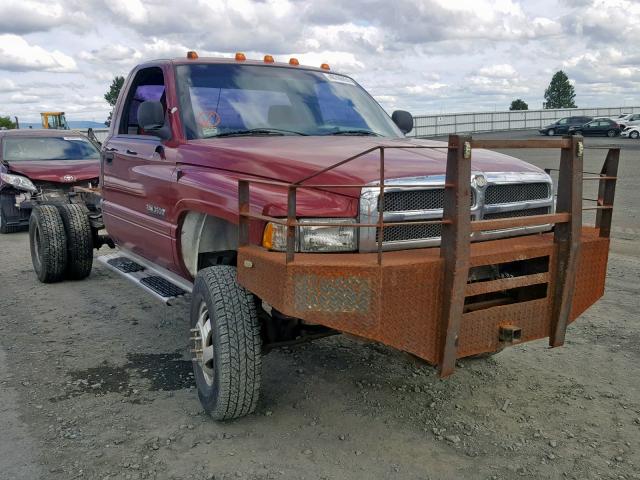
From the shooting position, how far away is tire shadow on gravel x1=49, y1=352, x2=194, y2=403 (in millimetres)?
4238

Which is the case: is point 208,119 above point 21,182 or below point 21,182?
above

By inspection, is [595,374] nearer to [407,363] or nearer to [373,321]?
[407,363]

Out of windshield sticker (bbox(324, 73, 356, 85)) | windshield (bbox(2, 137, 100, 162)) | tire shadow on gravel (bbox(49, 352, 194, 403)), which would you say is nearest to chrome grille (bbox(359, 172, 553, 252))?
tire shadow on gravel (bbox(49, 352, 194, 403))

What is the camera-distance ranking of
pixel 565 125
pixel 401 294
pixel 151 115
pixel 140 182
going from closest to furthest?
pixel 401 294 → pixel 151 115 → pixel 140 182 → pixel 565 125

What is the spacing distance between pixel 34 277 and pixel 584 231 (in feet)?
19.6

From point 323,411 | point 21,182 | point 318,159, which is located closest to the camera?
point 318,159

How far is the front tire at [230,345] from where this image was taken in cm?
346

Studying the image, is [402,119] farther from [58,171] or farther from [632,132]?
[632,132]

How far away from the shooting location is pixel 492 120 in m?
52.8

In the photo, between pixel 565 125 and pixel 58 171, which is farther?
pixel 565 125

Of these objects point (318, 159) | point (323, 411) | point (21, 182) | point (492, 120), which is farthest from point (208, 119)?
point (492, 120)

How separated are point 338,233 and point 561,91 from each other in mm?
75102

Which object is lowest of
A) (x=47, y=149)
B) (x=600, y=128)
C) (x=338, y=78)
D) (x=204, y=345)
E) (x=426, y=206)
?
(x=600, y=128)

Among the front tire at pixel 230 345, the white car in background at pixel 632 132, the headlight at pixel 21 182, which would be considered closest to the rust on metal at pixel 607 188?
the front tire at pixel 230 345
